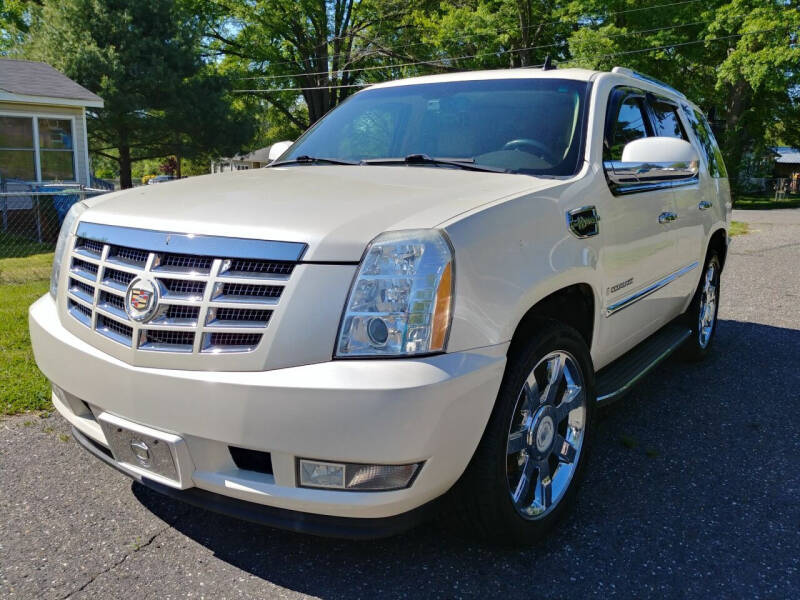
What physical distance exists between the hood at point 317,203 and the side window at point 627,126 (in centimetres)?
78

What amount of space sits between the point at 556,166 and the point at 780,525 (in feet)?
6.08

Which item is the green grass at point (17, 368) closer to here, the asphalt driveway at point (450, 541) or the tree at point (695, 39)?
the asphalt driveway at point (450, 541)

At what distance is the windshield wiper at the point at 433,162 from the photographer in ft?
10.7

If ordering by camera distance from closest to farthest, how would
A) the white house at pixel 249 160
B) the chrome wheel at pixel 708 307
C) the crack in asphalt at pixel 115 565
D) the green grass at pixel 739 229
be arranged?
the crack in asphalt at pixel 115 565 → the chrome wheel at pixel 708 307 → the green grass at pixel 739 229 → the white house at pixel 249 160

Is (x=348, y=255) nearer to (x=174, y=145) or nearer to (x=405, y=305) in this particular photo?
(x=405, y=305)

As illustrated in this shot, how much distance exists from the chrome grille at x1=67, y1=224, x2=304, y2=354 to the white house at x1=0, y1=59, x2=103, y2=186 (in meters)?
17.1

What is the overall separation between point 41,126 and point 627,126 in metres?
18.3

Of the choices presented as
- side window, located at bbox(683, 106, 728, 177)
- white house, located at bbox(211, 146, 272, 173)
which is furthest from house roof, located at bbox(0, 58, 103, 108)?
white house, located at bbox(211, 146, 272, 173)

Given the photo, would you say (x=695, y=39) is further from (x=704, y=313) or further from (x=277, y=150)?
(x=277, y=150)

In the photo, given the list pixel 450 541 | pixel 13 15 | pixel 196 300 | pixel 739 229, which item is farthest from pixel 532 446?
pixel 13 15

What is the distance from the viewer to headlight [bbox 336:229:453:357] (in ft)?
7.09

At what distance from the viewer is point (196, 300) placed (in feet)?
7.39

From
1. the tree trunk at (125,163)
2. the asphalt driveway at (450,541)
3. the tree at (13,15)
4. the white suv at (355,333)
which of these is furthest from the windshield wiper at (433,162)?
the tree at (13,15)

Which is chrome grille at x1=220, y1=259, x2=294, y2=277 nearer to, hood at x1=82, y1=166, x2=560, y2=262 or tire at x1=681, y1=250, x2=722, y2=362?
hood at x1=82, y1=166, x2=560, y2=262
